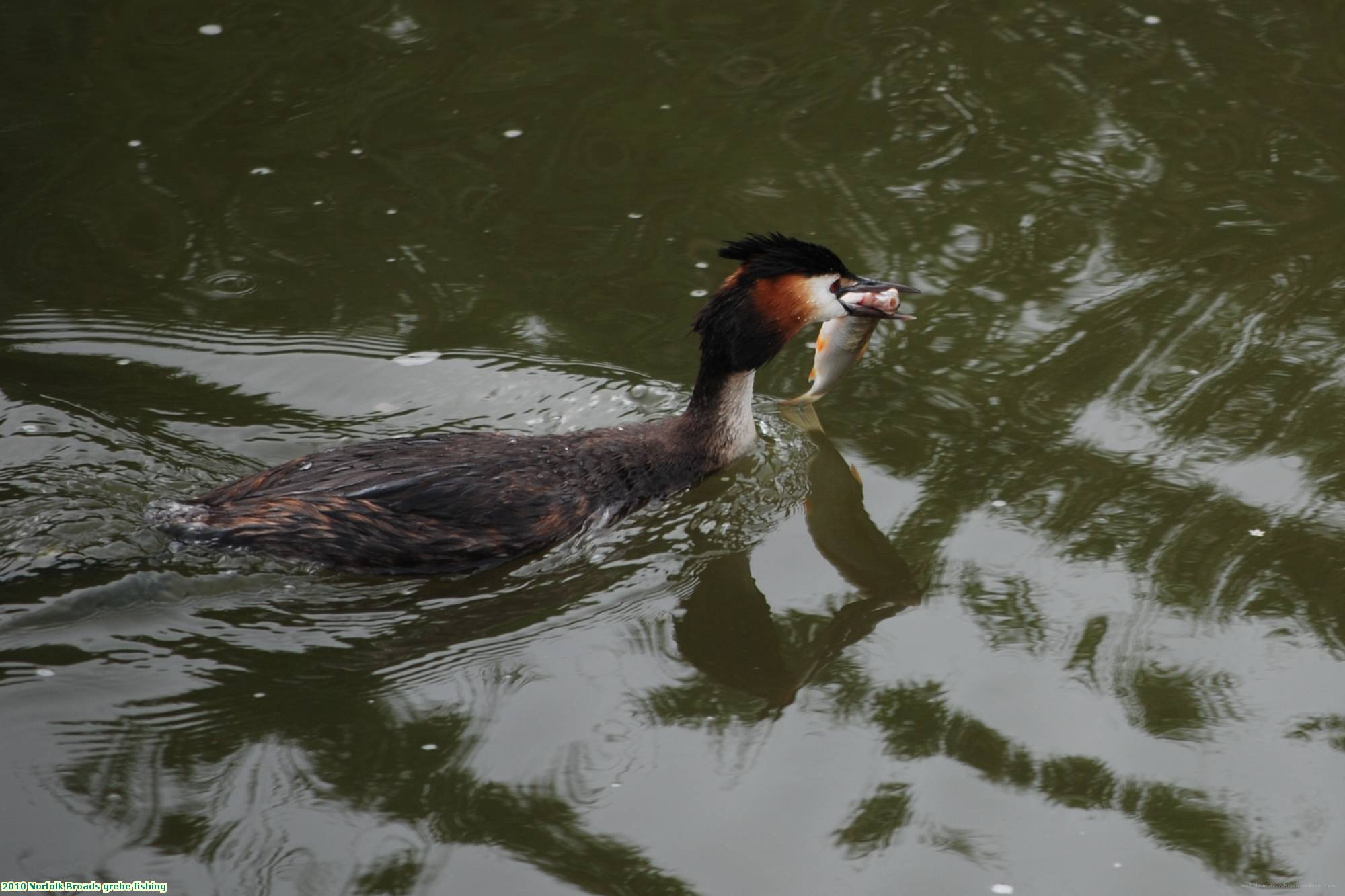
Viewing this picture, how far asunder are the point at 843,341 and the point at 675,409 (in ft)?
3.12

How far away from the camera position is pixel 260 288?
7.61 metres

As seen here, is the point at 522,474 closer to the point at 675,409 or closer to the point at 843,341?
the point at 675,409

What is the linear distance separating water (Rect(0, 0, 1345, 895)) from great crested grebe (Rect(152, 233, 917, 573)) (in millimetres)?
141

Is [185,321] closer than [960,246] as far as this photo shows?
Yes

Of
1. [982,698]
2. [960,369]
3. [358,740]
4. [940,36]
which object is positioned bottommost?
[358,740]

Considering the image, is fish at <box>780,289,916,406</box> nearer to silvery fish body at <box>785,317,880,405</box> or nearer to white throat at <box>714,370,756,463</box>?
silvery fish body at <box>785,317,880,405</box>

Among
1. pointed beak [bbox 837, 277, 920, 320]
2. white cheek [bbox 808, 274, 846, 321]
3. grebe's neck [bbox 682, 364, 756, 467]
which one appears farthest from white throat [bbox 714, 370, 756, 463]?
pointed beak [bbox 837, 277, 920, 320]

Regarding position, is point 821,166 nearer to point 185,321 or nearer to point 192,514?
point 185,321

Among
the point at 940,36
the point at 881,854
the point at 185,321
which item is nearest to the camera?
the point at 881,854

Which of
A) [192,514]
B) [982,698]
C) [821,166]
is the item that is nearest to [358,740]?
[192,514]

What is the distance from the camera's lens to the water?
179 inches

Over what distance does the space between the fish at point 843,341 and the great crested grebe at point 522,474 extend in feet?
0.07

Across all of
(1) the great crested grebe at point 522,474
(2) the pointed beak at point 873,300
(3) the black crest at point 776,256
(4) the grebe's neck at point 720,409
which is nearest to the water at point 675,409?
(1) the great crested grebe at point 522,474

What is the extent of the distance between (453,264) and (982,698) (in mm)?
4124
